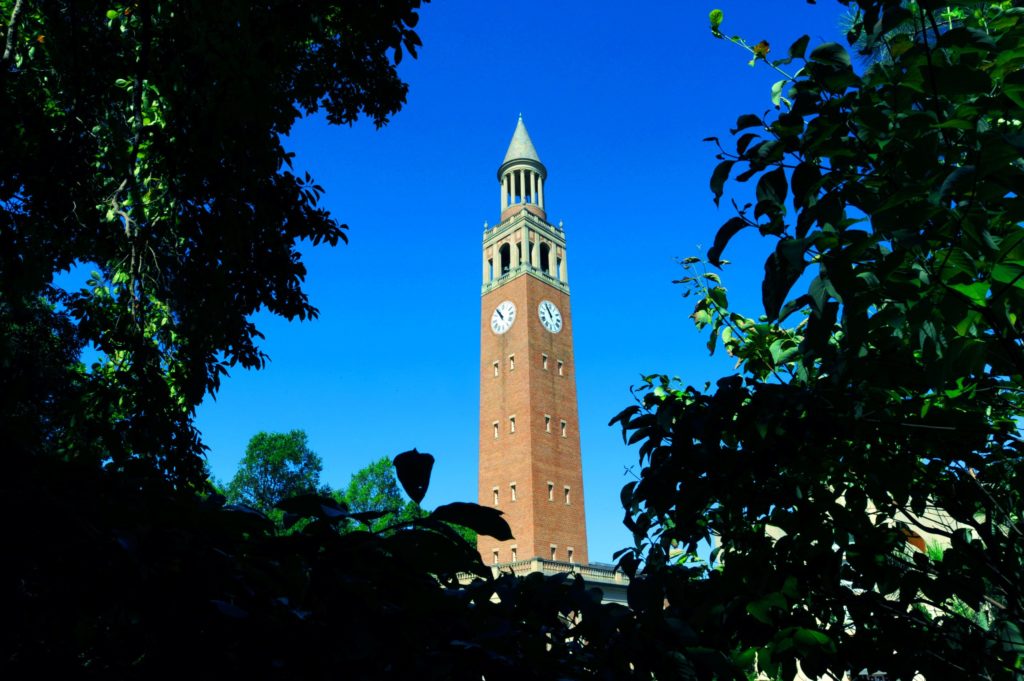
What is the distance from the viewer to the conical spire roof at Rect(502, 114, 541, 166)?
146ft

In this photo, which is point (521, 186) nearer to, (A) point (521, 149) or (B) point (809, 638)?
(A) point (521, 149)

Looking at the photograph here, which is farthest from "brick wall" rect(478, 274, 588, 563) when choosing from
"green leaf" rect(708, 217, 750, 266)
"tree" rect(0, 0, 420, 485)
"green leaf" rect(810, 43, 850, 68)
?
"green leaf" rect(810, 43, 850, 68)

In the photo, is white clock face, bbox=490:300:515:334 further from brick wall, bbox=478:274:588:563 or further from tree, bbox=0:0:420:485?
tree, bbox=0:0:420:485

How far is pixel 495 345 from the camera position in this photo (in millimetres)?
41250

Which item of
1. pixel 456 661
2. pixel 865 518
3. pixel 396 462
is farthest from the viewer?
pixel 865 518

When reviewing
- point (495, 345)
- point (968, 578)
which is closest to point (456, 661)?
point (968, 578)

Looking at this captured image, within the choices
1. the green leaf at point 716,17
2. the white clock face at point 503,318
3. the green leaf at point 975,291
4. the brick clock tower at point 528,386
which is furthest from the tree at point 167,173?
the white clock face at point 503,318

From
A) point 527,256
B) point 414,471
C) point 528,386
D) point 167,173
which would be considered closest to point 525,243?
point 527,256

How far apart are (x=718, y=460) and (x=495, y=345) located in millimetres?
38956

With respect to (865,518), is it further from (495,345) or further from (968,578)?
(495,345)

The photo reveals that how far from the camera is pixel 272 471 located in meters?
43.9

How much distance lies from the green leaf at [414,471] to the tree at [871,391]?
53 cm

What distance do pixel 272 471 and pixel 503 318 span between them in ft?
56.2

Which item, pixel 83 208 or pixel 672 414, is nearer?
pixel 672 414
